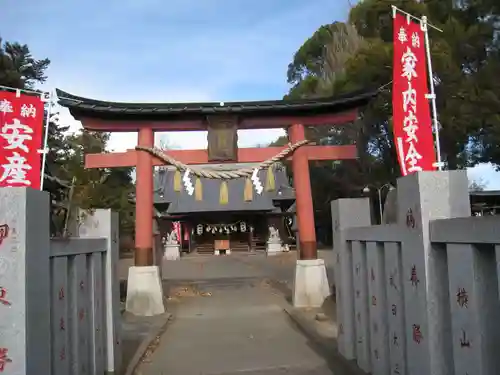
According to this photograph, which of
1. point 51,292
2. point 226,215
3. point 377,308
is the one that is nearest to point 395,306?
point 377,308

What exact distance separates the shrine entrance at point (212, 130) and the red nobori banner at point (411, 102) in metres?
4.85

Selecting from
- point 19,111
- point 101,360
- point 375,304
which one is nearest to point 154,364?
point 101,360

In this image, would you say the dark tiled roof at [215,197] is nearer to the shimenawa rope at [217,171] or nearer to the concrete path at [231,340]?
the concrete path at [231,340]

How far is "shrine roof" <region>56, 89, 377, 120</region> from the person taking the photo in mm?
11875

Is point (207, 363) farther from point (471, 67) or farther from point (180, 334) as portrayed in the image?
point (471, 67)

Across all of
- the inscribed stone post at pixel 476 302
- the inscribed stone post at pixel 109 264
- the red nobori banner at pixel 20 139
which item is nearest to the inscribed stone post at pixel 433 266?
the inscribed stone post at pixel 476 302

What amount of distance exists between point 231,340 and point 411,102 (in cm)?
488

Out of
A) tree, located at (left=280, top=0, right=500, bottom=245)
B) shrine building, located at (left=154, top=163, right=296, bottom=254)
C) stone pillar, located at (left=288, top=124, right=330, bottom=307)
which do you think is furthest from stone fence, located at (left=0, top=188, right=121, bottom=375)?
shrine building, located at (left=154, top=163, right=296, bottom=254)

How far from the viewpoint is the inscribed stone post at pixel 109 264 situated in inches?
227

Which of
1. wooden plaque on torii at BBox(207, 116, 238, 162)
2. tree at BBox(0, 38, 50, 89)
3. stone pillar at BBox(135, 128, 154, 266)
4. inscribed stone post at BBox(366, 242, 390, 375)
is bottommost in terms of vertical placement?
inscribed stone post at BBox(366, 242, 390, 375)

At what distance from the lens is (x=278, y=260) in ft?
101

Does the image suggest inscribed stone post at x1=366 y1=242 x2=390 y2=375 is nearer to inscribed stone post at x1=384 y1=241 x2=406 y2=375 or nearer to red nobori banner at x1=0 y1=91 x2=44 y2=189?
inscribed stone post at x1=384 y1=241 x2=406 y2=375

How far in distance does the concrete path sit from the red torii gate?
6.35ft

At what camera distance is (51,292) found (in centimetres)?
388
